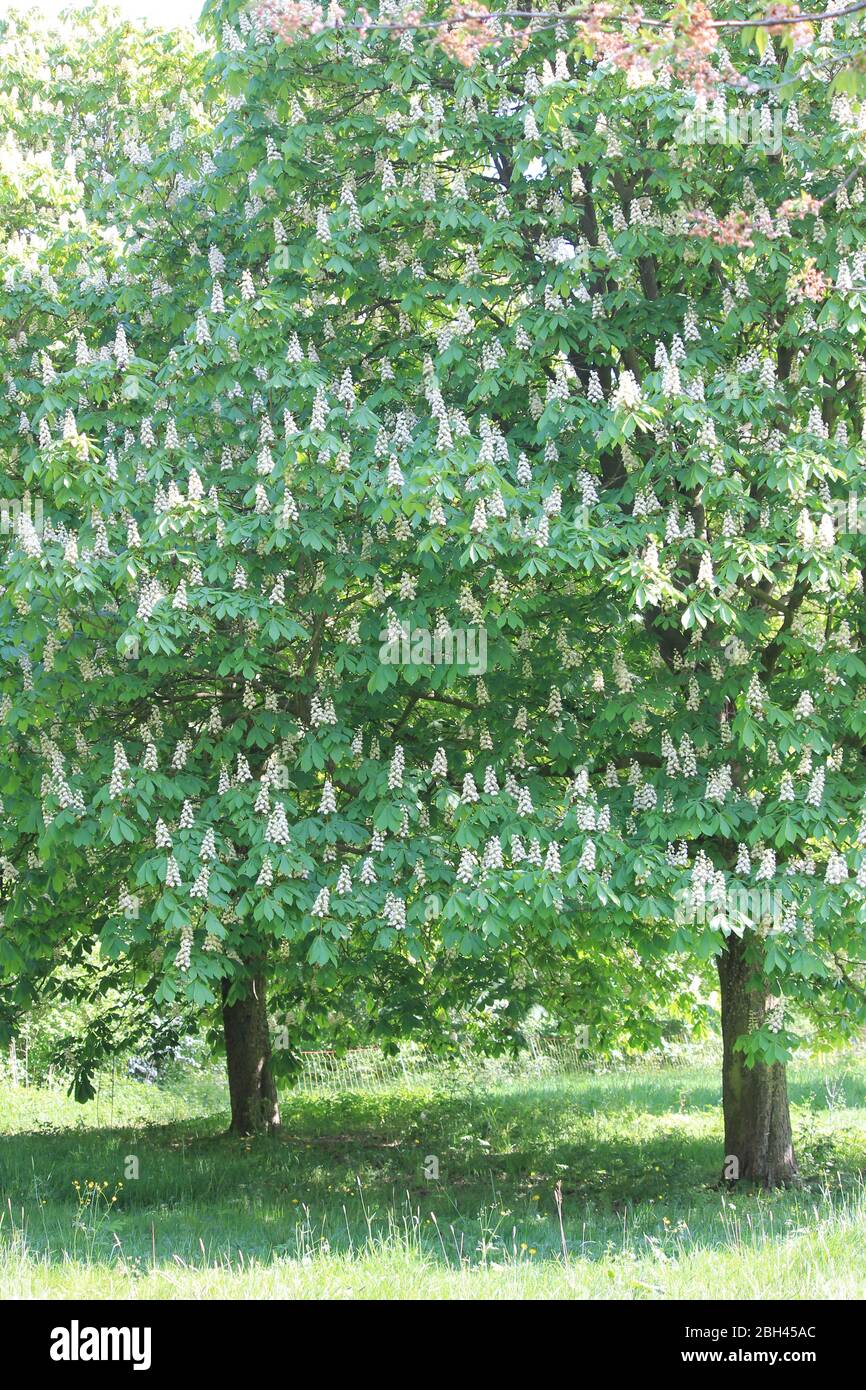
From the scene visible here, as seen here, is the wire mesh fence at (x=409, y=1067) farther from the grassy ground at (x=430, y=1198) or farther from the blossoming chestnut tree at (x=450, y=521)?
the blossoming chestnut tree at (x=450, y=521)

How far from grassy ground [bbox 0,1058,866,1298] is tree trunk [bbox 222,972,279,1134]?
34cm

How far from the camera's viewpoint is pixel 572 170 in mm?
8070

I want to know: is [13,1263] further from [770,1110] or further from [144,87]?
[144,87]

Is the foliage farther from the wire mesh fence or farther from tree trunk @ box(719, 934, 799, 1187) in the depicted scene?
the wire mesh fence

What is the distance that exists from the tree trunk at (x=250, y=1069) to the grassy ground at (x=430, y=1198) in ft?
1.11

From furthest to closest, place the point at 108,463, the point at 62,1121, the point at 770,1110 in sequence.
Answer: the point at 62,1121, the point at 770,1110, the point at 108,463

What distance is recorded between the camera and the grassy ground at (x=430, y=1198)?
20.7 feet

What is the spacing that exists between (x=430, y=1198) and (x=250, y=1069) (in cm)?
344

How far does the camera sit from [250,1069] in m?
13.3

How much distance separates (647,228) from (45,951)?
6749 mm

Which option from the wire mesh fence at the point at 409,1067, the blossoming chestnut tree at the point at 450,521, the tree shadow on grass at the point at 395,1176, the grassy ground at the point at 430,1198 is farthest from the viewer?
the wire mesh fence at the point at 409,1067

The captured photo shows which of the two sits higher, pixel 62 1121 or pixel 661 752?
pixel 661 752

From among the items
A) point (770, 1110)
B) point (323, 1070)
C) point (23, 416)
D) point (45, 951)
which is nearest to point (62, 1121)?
point (323, 1070)

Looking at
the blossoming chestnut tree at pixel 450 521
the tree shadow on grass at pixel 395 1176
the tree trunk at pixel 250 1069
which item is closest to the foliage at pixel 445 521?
the blossoming chestnut tree at pixel 450 521
